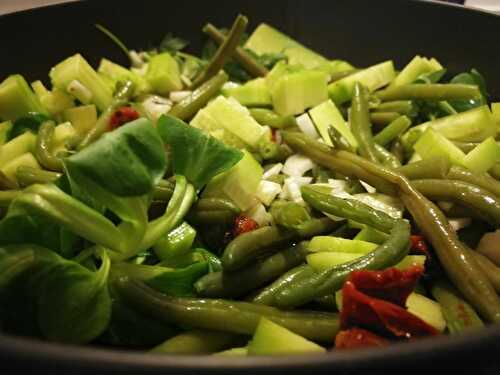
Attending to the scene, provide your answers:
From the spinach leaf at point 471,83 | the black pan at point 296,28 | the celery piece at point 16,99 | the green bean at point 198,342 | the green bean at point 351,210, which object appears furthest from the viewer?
the black pan at point 296,28

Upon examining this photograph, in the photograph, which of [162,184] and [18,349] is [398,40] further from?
[18,349]

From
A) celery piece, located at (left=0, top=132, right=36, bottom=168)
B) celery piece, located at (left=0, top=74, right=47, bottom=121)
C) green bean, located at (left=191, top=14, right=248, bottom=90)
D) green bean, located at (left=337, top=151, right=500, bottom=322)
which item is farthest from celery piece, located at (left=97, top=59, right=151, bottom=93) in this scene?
green bean, located at (left=337, top=151, right=500, bottom=322)

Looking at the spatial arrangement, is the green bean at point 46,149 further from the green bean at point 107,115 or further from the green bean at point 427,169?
the green bean at point 427,169

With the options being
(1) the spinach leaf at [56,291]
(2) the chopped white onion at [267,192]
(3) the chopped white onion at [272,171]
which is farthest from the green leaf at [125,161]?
(3) the chopped white onion at [272,171]

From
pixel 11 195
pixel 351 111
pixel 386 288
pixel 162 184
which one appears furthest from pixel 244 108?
pixel 386 288

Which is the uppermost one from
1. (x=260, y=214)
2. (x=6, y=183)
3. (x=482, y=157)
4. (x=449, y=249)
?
(x=482, y=157)

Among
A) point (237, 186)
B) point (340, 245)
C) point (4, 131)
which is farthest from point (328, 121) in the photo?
point (4, 131)

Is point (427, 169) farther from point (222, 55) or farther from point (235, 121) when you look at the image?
point (222, 55)
